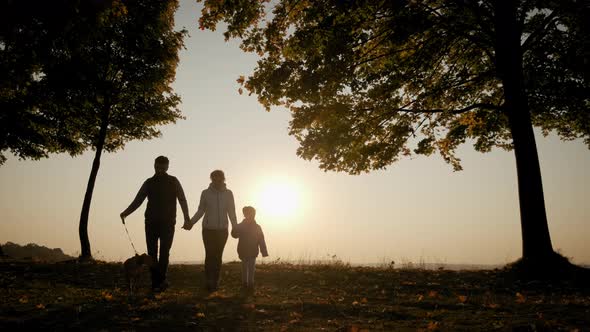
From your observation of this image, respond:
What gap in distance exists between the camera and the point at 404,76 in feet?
38.5

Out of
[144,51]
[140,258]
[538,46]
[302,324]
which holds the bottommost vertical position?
[302,324]

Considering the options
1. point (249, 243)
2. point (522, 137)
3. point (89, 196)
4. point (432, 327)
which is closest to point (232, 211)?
point (249, 243)

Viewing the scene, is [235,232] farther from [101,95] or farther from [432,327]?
[101,95]

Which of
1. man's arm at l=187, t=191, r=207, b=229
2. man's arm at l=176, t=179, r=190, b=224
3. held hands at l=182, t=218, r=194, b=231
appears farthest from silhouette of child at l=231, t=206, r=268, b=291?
man's arm at l=176, t=179, r=190, b=224

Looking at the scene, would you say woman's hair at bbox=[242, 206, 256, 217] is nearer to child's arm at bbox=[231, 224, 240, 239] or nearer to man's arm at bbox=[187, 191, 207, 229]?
child's arm at bbox=[231, 224, 240, 239]

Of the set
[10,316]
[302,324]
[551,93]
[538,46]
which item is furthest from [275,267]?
[538,46]

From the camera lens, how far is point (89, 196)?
49.1ft

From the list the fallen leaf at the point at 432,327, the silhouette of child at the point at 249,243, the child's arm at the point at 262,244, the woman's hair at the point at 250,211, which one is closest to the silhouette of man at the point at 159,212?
the silhouette of child at the point at 249,243

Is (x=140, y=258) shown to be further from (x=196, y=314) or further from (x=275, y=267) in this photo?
(x=275, y=267)

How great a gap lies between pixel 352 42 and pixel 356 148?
3.10 m

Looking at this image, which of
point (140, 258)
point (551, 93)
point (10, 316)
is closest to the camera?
point (10, 316)

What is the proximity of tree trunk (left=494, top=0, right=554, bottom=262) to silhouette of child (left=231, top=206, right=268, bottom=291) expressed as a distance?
6852 millimetres

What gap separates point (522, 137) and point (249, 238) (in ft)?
25.1

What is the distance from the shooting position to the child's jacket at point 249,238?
815cm
